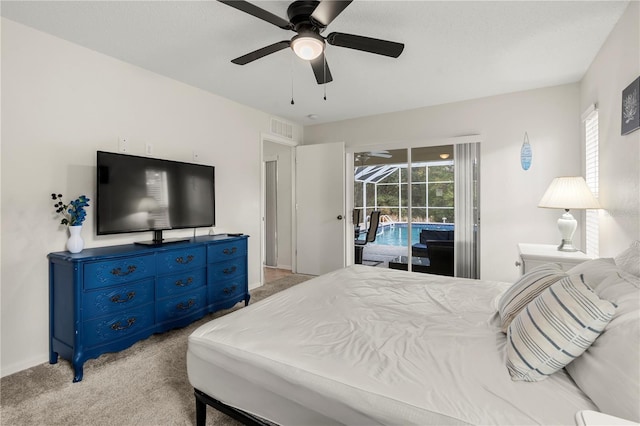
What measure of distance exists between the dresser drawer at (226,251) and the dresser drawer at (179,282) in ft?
0.58

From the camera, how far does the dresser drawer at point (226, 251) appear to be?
3238mm

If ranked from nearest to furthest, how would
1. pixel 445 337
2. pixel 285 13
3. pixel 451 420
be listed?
pixel 451 420 → pixel 445 337 → pixel 285 13

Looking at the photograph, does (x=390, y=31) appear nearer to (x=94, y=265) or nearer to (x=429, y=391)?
(x=429, y=391)

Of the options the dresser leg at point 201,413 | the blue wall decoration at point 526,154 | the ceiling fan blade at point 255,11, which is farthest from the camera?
the blue wall decoration at point 526,154

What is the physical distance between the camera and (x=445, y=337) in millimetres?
1419

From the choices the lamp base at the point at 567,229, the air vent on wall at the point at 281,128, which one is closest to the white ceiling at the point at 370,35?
the air vent on wall at the point at 281,128

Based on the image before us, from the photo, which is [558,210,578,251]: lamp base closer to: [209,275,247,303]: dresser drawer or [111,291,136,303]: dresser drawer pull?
[209,275,247,303]: dresser drawer

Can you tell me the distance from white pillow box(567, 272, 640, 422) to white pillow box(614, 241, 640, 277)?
11.2 inches

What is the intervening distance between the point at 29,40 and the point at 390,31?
2786mm

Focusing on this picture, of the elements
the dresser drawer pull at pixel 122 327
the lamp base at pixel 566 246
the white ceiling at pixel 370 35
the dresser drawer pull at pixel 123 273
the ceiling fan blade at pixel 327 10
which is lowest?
the dresser drawer pull at pixel 122 327

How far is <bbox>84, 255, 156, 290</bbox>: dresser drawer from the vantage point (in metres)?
2.26

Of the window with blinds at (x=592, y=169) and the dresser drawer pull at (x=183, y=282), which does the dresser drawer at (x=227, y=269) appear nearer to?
the dresser drawer pull at (x=183, y=282)

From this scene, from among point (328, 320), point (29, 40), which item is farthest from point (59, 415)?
point (29, 40)

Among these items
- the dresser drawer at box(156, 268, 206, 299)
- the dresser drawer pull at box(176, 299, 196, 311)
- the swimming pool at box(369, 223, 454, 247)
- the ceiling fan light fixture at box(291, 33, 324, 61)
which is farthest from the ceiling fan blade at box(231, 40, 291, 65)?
the swimming pool at box(369, 223, 454, 247)
